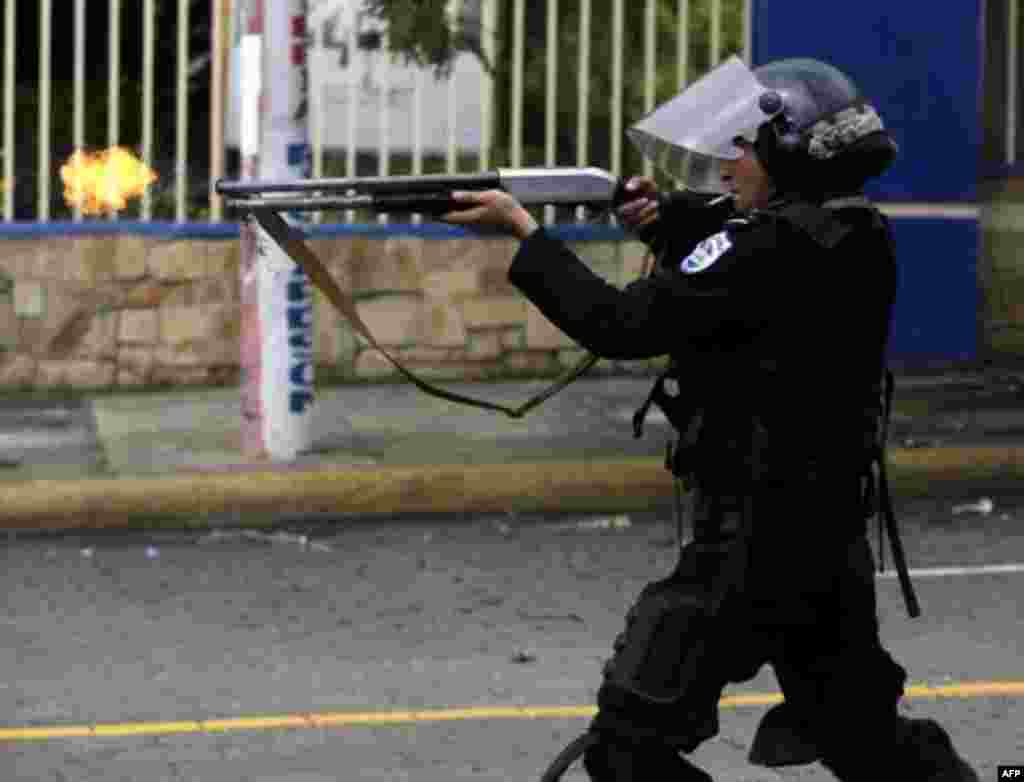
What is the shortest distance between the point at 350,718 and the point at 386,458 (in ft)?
14.0

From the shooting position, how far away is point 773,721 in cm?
501

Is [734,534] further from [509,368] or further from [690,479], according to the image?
[509,368]

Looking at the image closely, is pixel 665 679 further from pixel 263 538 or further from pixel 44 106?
pixel 44 106

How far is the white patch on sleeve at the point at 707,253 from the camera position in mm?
4711

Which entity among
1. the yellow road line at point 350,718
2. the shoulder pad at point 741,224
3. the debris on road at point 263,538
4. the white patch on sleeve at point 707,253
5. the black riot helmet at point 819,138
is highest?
the black riot helmet at point 819,138

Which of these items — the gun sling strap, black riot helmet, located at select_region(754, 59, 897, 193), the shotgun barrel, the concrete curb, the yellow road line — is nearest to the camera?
black riot helmet, located at select_region(754, 59, 897, 193)

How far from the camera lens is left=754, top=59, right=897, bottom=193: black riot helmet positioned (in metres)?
4.81

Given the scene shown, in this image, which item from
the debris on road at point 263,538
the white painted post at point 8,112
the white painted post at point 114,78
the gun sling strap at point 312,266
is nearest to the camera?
the gun sling strap at point 312,266

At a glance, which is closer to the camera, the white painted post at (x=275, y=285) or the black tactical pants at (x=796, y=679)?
the black tactical pants at (x=796, y=679)

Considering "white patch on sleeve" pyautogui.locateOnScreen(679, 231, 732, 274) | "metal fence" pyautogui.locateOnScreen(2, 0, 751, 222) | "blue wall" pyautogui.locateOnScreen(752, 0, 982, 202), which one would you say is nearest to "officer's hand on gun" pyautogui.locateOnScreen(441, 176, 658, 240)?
"white patch on sleeve" pyautogui.locateOnScreen(679, 231, 732, 274)

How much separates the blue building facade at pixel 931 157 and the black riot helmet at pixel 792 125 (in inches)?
366

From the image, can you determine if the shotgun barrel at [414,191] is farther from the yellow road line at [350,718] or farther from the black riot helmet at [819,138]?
the yellow road line at [350,718]

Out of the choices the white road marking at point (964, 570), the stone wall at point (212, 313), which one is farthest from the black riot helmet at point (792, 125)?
the stone wall at point (212, 313)

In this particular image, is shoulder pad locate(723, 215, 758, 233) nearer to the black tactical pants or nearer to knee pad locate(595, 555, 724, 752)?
the black tactical pants
